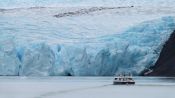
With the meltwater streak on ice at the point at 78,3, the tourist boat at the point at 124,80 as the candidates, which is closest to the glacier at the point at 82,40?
the meltwater streak on ice at the point at 78,3

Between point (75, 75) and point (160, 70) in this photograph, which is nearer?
point (75, 75)

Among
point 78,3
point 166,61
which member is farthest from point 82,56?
point 78,3

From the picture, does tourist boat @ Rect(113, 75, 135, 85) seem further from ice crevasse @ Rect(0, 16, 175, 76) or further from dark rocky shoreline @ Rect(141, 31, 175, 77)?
dark rocky shoreline @ Rect(141, 31, 175, 77)

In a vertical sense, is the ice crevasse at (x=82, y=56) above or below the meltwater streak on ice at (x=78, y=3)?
below

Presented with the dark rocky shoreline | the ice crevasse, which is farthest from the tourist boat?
the dark rocky shoreline

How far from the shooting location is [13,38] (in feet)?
181

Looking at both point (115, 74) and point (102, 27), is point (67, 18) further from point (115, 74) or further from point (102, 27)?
point (115, 74)

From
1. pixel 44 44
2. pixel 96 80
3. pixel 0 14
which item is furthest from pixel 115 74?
pixel 0 14

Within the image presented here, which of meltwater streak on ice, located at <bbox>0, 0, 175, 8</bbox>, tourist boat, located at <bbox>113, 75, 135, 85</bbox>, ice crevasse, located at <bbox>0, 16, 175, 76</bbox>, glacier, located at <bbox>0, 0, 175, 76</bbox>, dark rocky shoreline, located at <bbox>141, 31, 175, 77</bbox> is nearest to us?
tourist boat, located at <bbox>113, 75, 135, 85</bbox>

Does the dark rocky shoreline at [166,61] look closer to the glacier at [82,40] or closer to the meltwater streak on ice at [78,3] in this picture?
the glacier at [82,40]

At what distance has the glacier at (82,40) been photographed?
52281 millimetres

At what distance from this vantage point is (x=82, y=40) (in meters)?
57.4

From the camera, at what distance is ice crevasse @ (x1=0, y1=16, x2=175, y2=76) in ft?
A: 171

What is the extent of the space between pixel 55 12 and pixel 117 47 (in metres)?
13.0
